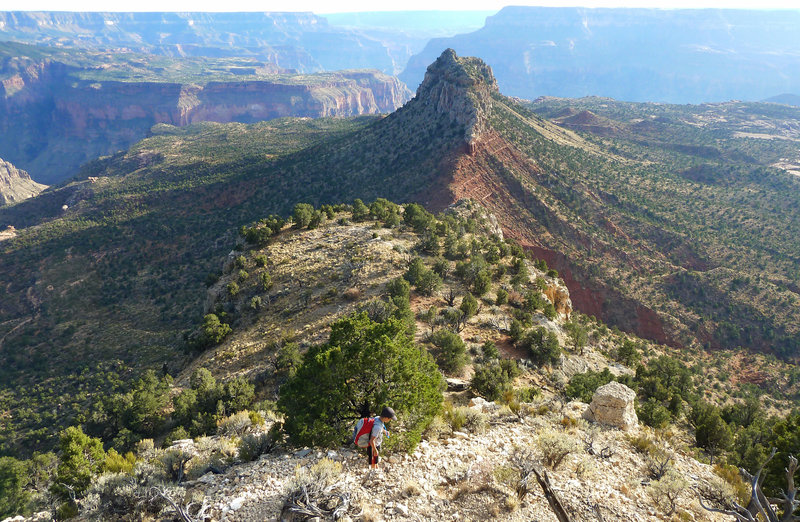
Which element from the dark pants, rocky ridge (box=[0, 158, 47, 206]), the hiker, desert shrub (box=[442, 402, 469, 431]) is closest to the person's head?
the hiker

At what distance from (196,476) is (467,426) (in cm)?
1031

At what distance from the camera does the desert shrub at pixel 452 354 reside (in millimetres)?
24578

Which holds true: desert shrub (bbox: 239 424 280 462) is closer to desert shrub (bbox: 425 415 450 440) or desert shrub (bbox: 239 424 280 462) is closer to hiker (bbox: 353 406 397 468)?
hiker (bbox: 353 406 397 468)

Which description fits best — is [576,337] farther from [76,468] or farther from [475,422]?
[76,468]

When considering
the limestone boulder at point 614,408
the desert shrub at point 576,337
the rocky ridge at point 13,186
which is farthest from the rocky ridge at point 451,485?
the rocky ridge at point 13,186

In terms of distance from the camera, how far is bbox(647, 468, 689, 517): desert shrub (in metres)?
11.7

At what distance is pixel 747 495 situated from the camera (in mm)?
12258

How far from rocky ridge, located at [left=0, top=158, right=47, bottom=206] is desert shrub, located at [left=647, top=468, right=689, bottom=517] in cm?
21264

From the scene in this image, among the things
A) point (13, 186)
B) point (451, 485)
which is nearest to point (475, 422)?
point (451, 485)

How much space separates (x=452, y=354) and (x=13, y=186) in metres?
222

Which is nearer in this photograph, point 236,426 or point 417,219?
point 236,426

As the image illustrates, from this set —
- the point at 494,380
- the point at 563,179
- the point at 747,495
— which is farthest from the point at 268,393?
the point at 563,179

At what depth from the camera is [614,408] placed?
55.7 feet

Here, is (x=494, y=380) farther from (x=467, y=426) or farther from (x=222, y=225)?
(x=222, y=225)
